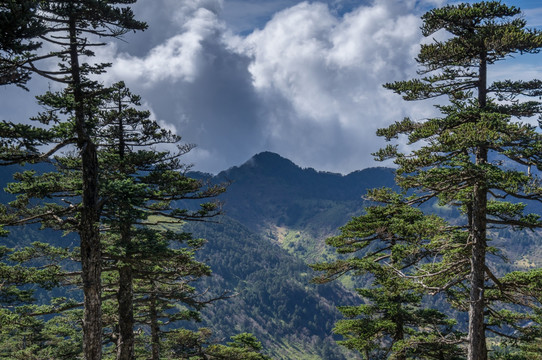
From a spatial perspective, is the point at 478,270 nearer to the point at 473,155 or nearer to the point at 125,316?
the point at 473,155

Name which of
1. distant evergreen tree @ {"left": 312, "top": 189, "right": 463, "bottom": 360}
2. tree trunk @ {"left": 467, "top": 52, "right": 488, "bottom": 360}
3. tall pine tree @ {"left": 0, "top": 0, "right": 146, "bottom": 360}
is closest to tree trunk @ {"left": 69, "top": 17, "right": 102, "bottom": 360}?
tall pine tree @ {"left": 0, "top": 0, "right": 146, "bottom": 360}

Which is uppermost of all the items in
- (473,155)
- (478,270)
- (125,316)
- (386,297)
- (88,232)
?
(473,155)

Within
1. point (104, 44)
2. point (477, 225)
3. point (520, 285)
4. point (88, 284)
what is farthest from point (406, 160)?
point (88, 284)

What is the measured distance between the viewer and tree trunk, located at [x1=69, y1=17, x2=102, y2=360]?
1548 cm

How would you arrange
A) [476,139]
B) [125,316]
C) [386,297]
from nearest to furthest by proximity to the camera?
1. [476,139]
2. [125,316]
3. [386,297]

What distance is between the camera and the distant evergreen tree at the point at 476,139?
44.5ft

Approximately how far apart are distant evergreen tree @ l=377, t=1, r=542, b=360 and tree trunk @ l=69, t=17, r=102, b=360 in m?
12.8

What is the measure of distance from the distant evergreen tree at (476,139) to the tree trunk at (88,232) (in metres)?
12.8

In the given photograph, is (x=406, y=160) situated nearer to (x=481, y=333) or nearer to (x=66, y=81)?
(x=481, y=333)

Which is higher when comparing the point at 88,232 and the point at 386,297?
the point at 88,232

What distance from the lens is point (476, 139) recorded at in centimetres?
1313

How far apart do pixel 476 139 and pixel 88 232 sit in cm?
1553

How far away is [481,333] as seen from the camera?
15.5m

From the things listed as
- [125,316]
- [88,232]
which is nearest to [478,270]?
[88,232]
